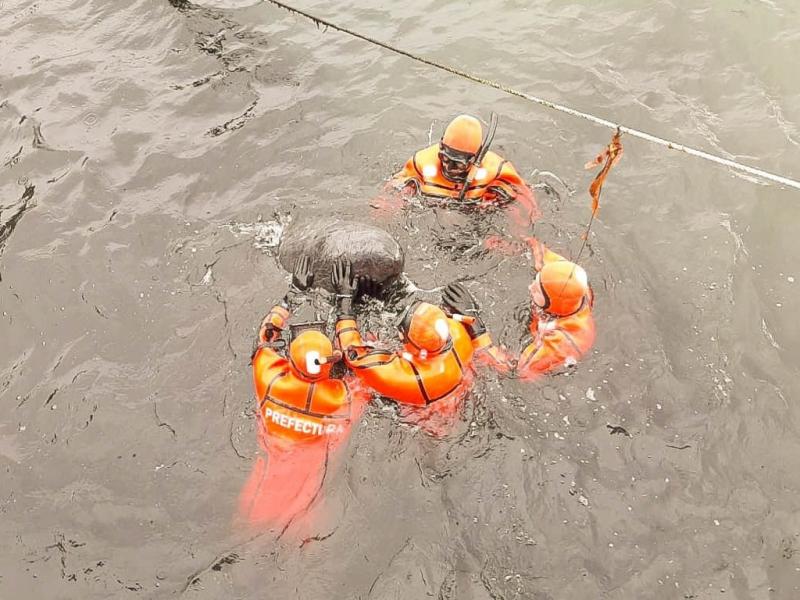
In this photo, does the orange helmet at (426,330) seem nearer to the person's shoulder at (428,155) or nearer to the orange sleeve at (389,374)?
the orange sleeve at (389,374)

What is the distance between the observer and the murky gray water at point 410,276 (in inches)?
178

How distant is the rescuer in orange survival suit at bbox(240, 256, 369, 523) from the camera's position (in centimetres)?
452

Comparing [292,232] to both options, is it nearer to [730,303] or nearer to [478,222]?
[478,222]

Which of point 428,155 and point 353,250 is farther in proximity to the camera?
point 428,155

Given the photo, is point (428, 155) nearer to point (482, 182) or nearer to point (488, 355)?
point (482, 182)

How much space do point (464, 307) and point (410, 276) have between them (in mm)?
970

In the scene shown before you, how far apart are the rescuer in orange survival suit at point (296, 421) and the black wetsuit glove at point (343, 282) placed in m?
0.41

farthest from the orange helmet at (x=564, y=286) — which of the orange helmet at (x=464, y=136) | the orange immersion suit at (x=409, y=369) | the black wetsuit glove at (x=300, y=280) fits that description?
the black wetsuit glove at (x=300, y=280)

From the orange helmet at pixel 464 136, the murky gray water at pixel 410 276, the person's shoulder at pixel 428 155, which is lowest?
the murky gray water at pixel 410 276

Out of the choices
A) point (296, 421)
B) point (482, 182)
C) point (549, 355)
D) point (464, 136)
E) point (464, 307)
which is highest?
point (464, 136)

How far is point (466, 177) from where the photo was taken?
6.28 metres

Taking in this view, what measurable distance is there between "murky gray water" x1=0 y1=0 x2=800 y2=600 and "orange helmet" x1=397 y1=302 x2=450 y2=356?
83cm

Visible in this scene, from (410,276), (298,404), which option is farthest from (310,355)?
(410,276)

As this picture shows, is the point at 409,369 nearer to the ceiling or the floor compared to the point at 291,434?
nearer to the ceiling
